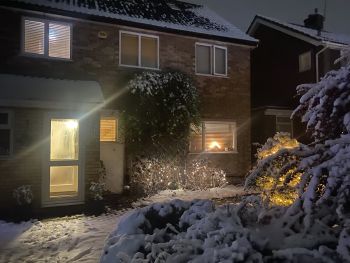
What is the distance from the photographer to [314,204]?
313cm

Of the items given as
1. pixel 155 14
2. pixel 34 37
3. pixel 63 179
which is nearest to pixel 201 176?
pixel 63 179

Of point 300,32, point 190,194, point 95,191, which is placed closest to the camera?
point 95,191

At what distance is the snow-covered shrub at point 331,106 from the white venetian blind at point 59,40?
9121 mm

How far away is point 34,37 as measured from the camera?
35.9 ft

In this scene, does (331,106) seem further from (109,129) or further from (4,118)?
(109,129)

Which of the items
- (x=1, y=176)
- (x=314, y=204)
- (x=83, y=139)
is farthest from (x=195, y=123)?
(x=314, y=204)

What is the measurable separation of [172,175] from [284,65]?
38.6 feet

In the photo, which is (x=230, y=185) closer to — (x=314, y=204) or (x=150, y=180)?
(x=150, y=180)

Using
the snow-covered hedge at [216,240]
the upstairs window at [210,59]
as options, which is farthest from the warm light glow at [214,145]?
the snow-covered hedge at [216,240]

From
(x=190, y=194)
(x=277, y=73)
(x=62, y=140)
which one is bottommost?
(x=190, y=194)

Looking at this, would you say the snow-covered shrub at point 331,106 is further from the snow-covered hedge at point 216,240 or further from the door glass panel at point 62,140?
the door glass panel at point 62,140

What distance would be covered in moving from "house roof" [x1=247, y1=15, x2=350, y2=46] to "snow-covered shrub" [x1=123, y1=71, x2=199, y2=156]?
29.4 feet

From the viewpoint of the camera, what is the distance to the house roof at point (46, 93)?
868 cm

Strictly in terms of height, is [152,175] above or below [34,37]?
below
